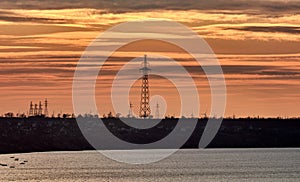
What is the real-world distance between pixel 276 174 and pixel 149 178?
29798 millimetres

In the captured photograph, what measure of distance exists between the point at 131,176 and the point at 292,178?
27392 millimetres

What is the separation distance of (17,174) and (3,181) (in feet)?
77.2

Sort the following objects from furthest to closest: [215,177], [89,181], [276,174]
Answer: [276,174] → [215,177] → [89,181]

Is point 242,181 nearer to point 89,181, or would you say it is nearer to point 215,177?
point 215,177

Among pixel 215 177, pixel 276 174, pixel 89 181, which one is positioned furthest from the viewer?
pixel 276 174

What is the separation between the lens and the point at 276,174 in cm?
19962

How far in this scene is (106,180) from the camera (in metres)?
172

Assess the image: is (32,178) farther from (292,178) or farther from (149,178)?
(292,178)

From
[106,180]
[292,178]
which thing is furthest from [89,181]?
[292,178]

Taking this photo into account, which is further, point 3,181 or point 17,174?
point 17,174

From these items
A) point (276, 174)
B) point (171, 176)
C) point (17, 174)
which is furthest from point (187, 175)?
point (17, 174)

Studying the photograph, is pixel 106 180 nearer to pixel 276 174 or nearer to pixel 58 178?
pixel 58 178

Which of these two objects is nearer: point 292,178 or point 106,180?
point 106,180

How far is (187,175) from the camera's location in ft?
634
